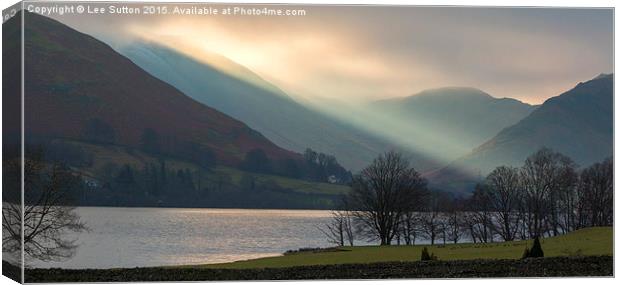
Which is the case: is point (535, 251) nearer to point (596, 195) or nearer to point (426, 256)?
point (426, 256)

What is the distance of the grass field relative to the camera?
1631 inches

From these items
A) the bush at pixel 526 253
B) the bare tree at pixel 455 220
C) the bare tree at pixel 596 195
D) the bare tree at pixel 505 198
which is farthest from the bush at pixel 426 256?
the bare tree at pixel 455 220

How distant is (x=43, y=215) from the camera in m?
39.6

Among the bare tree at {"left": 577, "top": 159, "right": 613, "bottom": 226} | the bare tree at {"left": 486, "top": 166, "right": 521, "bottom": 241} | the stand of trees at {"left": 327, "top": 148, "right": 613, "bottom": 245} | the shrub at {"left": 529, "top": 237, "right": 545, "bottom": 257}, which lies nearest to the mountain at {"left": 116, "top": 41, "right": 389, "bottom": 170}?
the stand of trees at {"left": 327, "top": 148, "right": 613, "bottom": 245}

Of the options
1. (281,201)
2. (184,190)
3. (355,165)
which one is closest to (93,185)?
(184,190)

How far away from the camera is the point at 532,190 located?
→ 150 feet

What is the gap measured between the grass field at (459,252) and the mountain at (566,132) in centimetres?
263

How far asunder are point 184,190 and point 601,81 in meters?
15.6

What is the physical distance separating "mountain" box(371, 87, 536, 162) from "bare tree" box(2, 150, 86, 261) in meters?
11.0

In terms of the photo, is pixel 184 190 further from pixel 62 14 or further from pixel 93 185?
pixel 62 14

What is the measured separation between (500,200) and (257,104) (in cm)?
1099

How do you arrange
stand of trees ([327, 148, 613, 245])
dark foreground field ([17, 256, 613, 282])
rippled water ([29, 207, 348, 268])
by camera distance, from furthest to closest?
stand of trees ([327, 148, 613, 245]), rippled water ([29, 207, 348, 268]), dark foreground field ([17, 256, 613, 282])

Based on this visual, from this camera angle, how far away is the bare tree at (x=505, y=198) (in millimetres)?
43888

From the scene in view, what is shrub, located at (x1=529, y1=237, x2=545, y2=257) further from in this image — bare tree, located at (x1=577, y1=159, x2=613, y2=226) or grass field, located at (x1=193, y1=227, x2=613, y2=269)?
bare tree, located at (x1=577, y1=159, x2=613, y2=226)
